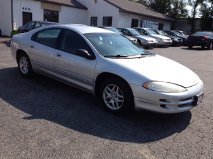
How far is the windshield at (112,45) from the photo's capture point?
557 centimetres

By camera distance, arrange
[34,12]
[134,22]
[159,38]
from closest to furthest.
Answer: [159,38] < [34,12] < [134,22]

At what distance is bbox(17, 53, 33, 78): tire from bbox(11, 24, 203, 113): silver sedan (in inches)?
1.0

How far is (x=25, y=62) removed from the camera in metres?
7.18

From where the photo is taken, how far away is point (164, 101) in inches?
180

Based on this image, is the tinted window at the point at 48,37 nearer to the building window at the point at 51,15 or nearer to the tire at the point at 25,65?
the tire at the point at 25,65

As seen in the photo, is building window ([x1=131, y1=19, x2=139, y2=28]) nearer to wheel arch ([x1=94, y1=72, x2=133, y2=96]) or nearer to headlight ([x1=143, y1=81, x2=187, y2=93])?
wheel arch ([x1=94, y1=72, x2=133, y2=96])

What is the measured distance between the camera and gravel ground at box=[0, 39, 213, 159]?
12.4 feet

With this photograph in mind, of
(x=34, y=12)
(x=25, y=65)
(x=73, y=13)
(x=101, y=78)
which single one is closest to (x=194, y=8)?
(x=73, y=13)

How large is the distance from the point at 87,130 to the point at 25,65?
3469 millimetres

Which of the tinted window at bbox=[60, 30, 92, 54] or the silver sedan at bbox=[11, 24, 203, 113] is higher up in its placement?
the tinted window at bbox=[60, 30, 92, 54]

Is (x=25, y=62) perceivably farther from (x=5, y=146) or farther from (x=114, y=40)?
(x=5, y=146)

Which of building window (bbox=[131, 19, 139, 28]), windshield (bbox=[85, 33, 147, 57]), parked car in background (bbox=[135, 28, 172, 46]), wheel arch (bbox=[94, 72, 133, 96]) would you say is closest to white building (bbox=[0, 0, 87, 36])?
building window (bbox=[131, 19, 139, 28])

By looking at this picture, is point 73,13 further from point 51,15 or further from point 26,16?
point 26,16

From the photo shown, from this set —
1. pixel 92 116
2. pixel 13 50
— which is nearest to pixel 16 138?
pixel 92 116
